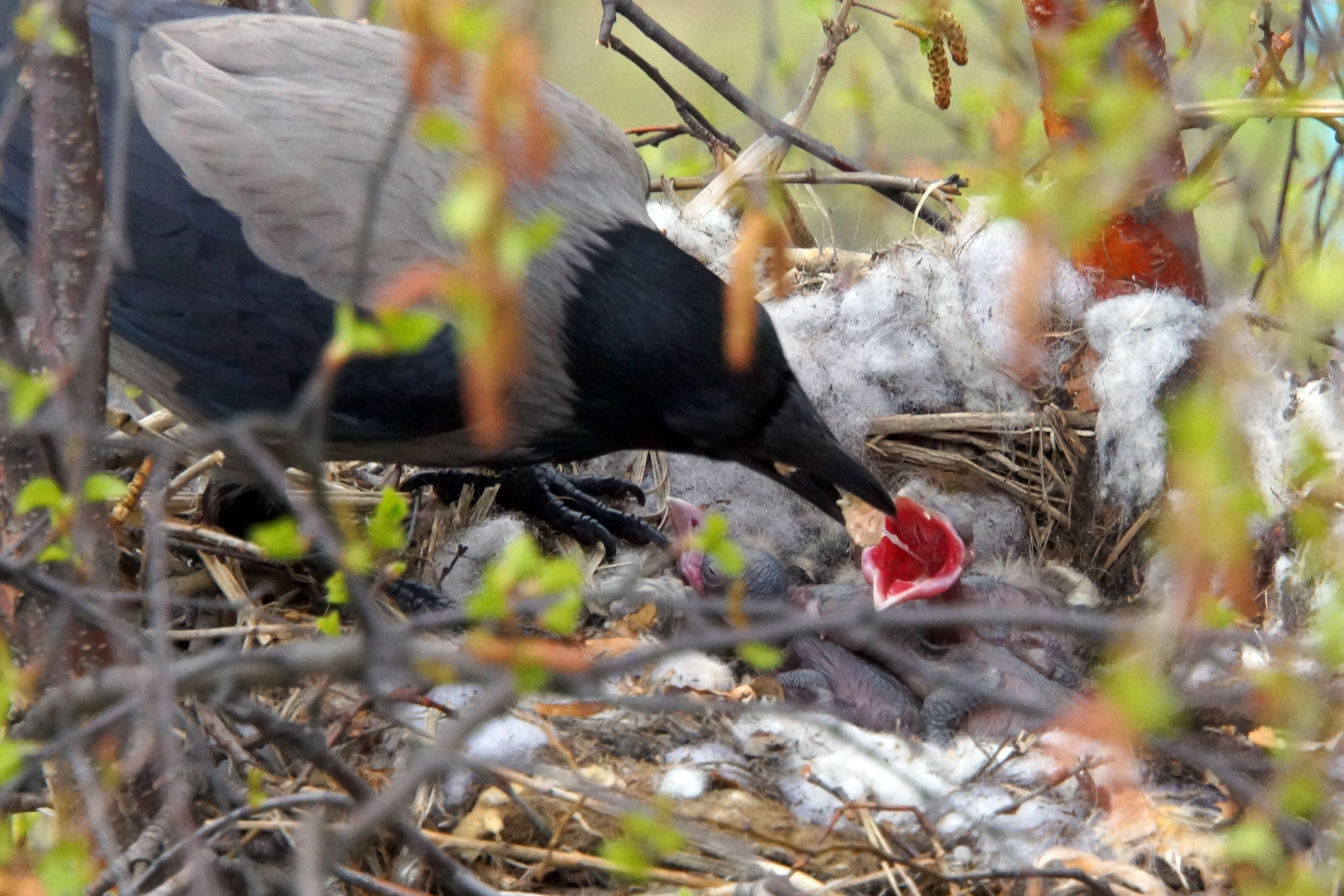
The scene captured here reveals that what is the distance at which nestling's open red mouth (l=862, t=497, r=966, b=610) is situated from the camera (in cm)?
276

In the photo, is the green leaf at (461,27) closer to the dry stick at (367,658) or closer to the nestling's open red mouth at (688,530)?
the dry stick at (367,658)

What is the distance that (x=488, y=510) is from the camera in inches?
128

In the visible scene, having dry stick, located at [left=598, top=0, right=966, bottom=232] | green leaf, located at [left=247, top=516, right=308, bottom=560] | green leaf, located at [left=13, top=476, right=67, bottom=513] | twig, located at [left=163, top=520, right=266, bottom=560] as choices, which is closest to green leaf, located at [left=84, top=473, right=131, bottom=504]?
green leaf, located at [left=13, top=476, right=67, bottom=513]

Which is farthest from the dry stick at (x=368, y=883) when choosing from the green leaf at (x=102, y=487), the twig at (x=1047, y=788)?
the twig at (x=1047, y=788)

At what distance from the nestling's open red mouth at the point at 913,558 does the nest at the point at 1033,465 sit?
1.26ft

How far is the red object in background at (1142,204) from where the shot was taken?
231 centimetres

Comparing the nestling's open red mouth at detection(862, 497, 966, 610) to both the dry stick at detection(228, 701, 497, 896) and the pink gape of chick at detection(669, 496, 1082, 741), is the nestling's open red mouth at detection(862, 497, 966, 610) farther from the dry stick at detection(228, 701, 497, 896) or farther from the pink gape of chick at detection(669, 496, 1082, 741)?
the dry stick at detection(228, 701, 497, 896)

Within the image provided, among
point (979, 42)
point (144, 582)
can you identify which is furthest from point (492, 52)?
point (979, 42)

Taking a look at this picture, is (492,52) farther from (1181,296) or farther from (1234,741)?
(1181,296)

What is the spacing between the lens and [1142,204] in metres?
2.63

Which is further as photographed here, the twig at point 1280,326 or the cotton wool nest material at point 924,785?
the twig at point 1280,326

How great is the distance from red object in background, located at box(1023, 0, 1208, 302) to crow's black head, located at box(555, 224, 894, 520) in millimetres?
673

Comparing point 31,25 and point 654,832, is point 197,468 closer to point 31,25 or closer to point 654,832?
point 31,25

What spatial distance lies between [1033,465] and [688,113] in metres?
1.25
